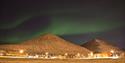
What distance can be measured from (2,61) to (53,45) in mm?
48765

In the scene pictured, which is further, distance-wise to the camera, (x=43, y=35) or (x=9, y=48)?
(x=43, y=35)

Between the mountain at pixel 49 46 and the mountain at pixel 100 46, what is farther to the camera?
the mountain at pixel 100 46

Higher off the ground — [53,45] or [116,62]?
[53,45]

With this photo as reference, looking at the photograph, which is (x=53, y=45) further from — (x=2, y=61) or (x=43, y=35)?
(x=2, y=61)

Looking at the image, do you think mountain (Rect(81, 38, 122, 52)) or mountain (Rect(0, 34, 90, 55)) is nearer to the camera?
mountain (Rect(0, 34, 90, 55))

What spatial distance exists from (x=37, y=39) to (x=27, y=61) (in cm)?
5023

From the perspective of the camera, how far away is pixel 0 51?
263 feet

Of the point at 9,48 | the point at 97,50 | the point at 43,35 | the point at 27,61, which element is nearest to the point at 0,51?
the point at 9,48

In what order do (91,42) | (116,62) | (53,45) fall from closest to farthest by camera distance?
1. (116,62)
2. (53,45)
3. (91,42)

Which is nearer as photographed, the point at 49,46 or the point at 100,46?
the point at 49,46

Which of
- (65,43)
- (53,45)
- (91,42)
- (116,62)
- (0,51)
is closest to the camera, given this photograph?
(116,62)

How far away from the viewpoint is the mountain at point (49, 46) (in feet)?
303

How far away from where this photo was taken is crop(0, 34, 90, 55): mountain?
303 ft

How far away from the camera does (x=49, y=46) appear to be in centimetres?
10300
